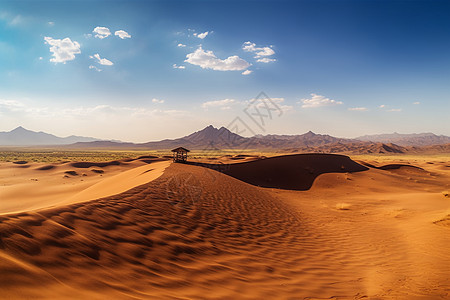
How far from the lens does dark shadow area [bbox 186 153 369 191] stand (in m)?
21.8

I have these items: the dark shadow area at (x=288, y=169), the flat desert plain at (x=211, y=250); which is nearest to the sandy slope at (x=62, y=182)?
the flat desert plain at (x=211, y=250)

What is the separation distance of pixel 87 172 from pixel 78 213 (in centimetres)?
2822

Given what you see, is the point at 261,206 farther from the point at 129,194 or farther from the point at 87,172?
the point at 87,172

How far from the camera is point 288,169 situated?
81.3 feet

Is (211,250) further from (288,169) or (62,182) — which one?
(62,182)

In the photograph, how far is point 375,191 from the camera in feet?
62.8

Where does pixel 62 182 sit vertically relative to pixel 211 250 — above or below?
below

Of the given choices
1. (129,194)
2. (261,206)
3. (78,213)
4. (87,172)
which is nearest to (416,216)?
(261,206)

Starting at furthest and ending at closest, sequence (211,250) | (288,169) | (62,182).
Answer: (288,169), (62,182), (211,250)

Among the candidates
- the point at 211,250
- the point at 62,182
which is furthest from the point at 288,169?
the point at 62,182

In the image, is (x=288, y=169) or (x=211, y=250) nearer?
(x=211, y=250)

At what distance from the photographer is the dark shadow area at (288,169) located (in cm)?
2177

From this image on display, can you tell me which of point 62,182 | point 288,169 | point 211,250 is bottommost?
point 62,182

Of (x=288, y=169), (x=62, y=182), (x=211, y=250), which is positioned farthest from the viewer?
(x=288, y=169)
